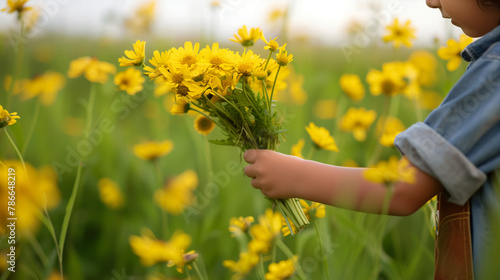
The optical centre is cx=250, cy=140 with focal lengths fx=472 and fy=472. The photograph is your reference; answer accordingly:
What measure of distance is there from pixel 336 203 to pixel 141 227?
23.5 inches

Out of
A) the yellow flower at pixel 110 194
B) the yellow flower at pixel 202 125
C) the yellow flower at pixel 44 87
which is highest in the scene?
the yellow flower at pixel 202 125

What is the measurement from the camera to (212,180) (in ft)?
3.27

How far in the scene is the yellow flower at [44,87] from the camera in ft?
3.72

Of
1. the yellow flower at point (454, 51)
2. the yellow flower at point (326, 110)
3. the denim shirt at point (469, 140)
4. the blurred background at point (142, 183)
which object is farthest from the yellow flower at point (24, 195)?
the yellow flower at point (326, 110)

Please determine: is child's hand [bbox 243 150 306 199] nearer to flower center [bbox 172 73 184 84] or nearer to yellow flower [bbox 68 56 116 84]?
flower center [bbox 172 73 184 84]

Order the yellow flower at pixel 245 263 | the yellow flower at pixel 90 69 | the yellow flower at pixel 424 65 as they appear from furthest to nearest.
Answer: the yellow flower at pixel 424 65
the yellow flower at pixel 90 69
the yellow flower at pixel 245 263

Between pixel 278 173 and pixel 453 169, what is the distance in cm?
19

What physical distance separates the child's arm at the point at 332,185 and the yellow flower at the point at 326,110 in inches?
40.6

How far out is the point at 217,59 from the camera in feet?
1.76

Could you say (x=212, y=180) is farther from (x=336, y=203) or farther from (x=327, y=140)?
(x=336, y=203)

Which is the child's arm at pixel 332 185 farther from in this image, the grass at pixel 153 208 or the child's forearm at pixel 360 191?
the grass at pixel 153 208

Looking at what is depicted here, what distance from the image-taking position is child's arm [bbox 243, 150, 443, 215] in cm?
53

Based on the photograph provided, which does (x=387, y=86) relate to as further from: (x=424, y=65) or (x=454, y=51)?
(x=424, y=65)

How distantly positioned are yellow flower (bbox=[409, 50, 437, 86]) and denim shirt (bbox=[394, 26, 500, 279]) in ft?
3.21
